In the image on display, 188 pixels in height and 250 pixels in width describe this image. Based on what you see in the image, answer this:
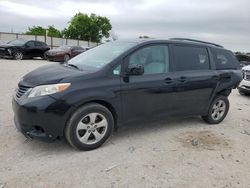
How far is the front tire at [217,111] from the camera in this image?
5938 mm

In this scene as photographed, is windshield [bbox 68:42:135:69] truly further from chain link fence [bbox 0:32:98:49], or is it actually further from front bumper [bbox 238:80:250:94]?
chain link fence [bbox 0:32:98:49]

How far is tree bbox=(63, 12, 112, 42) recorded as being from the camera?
66.8 m

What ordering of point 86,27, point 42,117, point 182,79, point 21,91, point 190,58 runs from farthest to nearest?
point 86,27 → point 190,58 → point 182,79 → point 21,91 → point 42,117

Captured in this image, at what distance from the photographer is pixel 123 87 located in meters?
4.40

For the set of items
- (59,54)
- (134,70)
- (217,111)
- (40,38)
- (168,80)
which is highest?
(40,38)

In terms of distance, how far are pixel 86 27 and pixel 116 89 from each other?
214 feet

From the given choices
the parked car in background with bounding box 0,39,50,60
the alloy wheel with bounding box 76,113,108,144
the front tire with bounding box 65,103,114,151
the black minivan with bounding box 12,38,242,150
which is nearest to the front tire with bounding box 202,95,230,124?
the black minivan with bounding box 12,38,242,150

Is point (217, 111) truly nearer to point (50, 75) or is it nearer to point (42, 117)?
point (50, 75)

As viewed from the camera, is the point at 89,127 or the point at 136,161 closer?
the point at 136,161

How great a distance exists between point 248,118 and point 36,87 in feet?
16.8

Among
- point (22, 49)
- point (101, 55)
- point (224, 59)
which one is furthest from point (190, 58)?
point (22, 49)

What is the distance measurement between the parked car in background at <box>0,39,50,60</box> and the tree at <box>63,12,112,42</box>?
1854 inches

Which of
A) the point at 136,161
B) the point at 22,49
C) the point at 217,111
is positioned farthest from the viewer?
the point at 22,49

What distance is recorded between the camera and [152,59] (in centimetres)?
488
